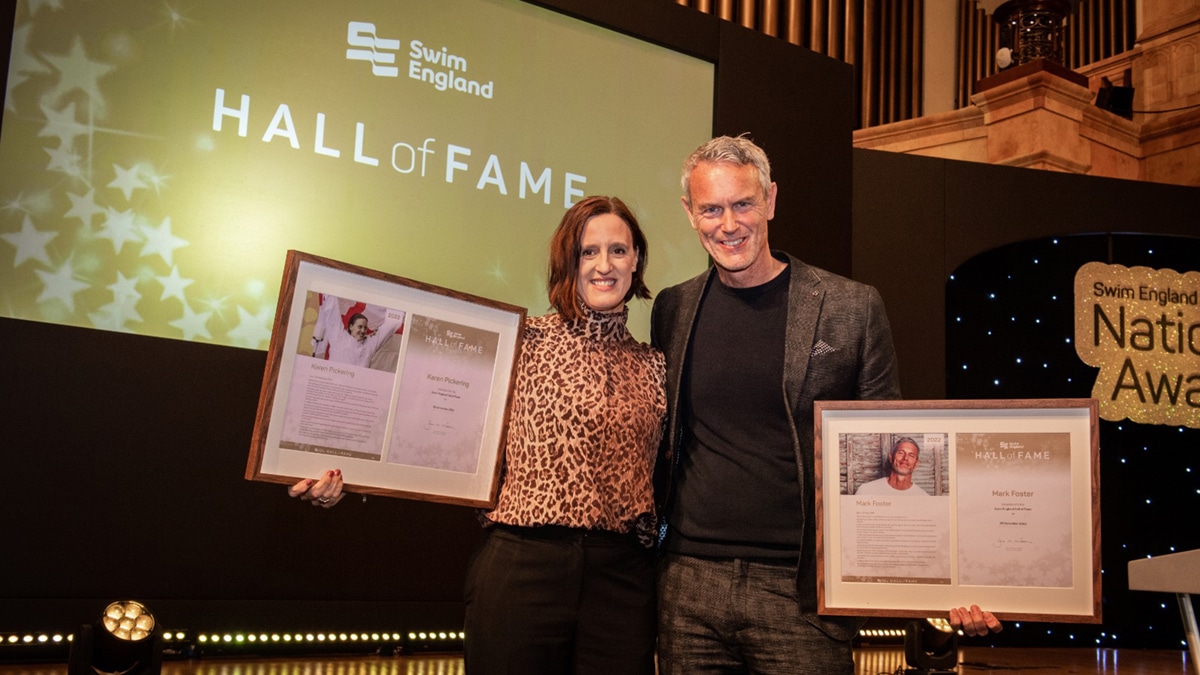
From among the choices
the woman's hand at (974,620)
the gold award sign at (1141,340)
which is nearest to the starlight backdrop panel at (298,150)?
the woman's hand at (974,620)

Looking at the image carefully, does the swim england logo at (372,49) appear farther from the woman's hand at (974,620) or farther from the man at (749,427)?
the woman's hand at (974,620)

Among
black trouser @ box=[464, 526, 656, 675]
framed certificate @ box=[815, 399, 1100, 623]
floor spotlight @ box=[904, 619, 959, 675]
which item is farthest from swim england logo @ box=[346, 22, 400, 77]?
floor spotlight @ box=[904, 619, 959, 675]

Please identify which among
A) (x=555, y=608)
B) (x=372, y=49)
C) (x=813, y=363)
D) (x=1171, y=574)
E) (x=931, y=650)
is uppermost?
(x=372, y=49)

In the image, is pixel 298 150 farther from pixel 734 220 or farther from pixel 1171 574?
pixel 1171 574

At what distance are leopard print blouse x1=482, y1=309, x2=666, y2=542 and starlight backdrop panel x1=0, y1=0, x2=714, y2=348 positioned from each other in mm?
1930

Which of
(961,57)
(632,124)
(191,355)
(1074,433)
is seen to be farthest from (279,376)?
(961,57)

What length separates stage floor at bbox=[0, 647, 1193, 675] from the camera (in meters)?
3.37

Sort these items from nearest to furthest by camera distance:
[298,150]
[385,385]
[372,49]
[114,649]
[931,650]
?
[385,385] < [114,649] < [298,150] < [372,49] < [931,650]

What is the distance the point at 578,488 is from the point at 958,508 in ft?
2.15

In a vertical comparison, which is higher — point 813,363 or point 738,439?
point 813,363

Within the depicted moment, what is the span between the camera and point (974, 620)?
5.74 feet

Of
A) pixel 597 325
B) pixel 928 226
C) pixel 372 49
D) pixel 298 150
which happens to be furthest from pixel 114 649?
pixel 928 226

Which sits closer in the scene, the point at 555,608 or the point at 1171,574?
the point at 1171,574

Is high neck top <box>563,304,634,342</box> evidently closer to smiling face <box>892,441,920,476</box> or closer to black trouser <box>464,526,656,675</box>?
black trouser <box>464,526,656,675</box>
